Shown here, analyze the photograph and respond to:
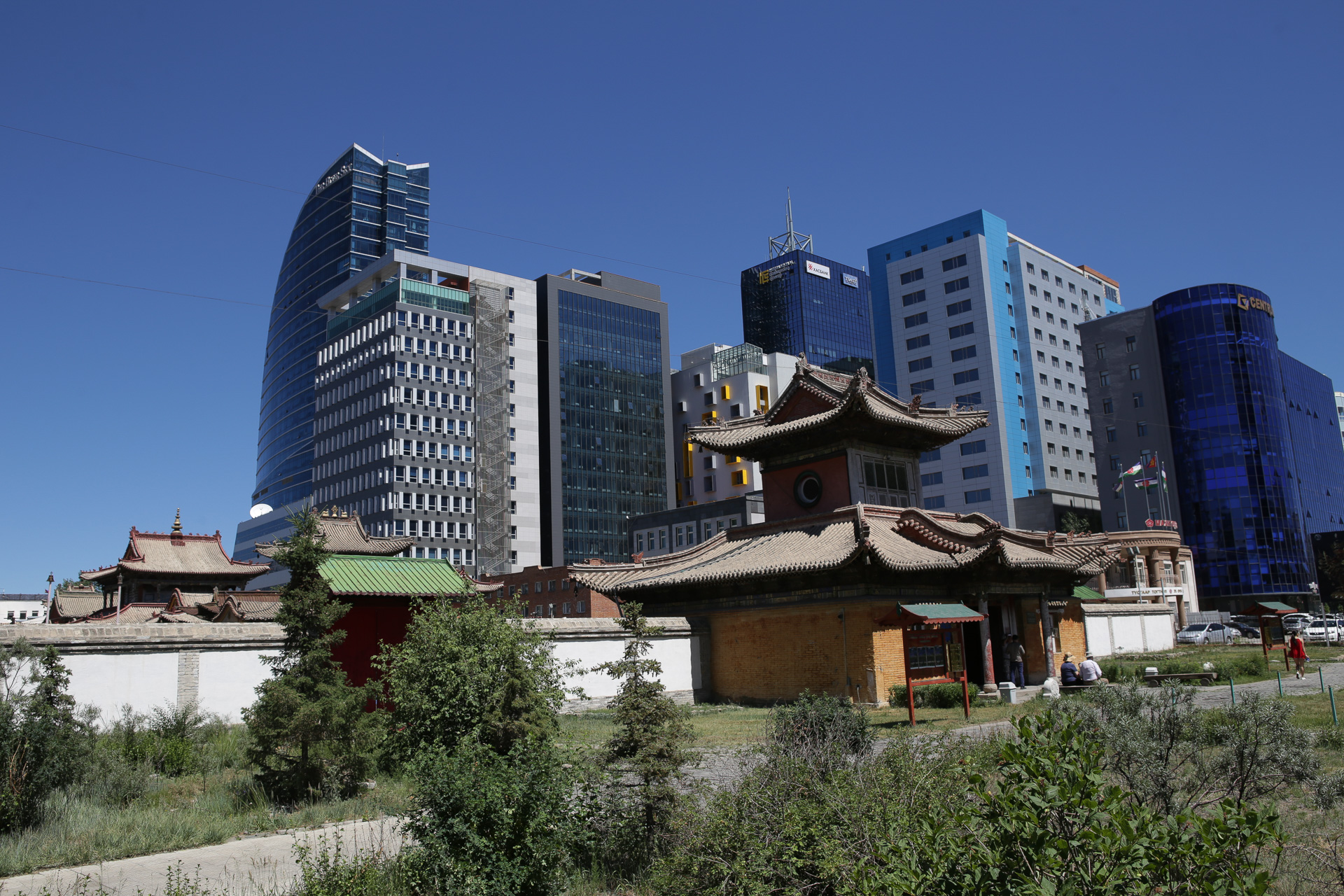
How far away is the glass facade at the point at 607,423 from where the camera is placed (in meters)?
117

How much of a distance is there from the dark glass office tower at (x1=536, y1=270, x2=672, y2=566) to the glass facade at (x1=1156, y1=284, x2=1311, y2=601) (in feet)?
202

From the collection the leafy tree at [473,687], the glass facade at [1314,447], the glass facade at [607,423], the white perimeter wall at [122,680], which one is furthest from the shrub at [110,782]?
the glass facade at [1314,447]

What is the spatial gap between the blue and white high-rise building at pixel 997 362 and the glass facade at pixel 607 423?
33499mm

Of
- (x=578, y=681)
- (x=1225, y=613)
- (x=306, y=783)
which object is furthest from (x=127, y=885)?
(x=1225, y=613)

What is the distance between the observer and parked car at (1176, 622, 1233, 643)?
5431 cm

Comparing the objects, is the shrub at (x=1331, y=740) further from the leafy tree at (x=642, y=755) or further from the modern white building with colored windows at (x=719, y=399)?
the modern white building with colored windows at (x=719, y=399)

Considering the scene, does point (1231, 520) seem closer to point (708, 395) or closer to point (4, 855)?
point (708, 395)

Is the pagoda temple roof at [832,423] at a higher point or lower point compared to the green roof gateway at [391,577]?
higher

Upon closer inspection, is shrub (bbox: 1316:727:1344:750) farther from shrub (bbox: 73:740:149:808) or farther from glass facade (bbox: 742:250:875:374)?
glass facade (bbox: 742:250:875:374)

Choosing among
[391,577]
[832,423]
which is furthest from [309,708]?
[832,423]

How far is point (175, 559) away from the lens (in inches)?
2135

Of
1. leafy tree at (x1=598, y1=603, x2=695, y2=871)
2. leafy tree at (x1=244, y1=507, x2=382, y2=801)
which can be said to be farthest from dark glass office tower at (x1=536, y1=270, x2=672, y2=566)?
leafy tree at (x1=598, y1=603, x2=695, y2=871)

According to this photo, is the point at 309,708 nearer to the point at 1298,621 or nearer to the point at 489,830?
the point at 489,830

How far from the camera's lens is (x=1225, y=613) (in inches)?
3162
